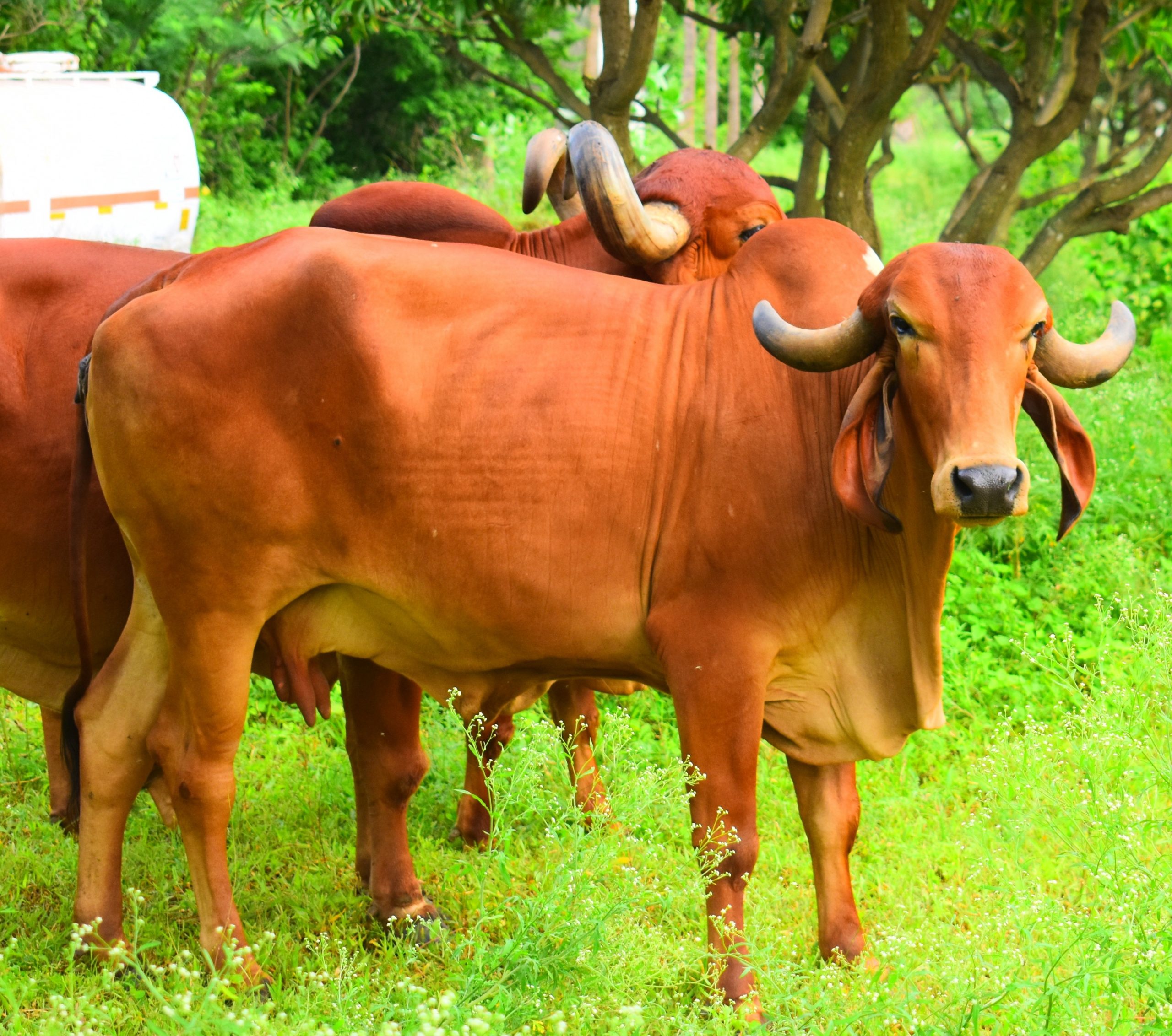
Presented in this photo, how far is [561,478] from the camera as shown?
3279 millimetres

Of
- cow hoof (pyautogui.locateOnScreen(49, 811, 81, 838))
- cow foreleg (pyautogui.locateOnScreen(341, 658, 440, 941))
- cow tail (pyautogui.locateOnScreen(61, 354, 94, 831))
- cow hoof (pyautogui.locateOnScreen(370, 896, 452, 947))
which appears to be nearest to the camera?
cow tail (pyautogui.locateOnScreen(61, 354, 94, 831))

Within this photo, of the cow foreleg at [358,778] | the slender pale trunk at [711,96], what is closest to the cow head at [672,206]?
the cow foreleg at [358,778]

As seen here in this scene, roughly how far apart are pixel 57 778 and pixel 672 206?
2.74 meters

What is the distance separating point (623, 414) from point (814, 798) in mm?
1188

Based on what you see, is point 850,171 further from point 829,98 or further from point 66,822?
point 66,822

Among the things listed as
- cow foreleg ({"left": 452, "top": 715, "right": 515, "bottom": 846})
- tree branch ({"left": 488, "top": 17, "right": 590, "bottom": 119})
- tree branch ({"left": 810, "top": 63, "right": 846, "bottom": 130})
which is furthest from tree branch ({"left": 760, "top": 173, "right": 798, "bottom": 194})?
cow foreleg ({"left": 452, "top": 715, "right": 515, "bottom": 846})

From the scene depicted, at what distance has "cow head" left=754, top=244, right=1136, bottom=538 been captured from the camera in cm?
274

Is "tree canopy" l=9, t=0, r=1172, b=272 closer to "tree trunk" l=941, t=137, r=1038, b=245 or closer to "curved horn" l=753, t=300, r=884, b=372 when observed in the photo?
"tree trunk" l=941, t=137, r=1038, b=245

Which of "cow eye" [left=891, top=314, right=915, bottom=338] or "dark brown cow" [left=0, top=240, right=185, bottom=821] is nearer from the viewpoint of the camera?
"cow eye" [left=891, top=314, right=915, bottom=338]

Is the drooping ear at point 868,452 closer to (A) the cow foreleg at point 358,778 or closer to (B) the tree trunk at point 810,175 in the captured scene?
(A) the cow foreleg at point 358,778

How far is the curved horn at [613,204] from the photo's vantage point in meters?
3.69

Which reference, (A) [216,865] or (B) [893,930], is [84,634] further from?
(B) [893,930]

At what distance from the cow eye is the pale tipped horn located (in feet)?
5.84

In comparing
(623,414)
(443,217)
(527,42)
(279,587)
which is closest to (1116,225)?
(527,42)
